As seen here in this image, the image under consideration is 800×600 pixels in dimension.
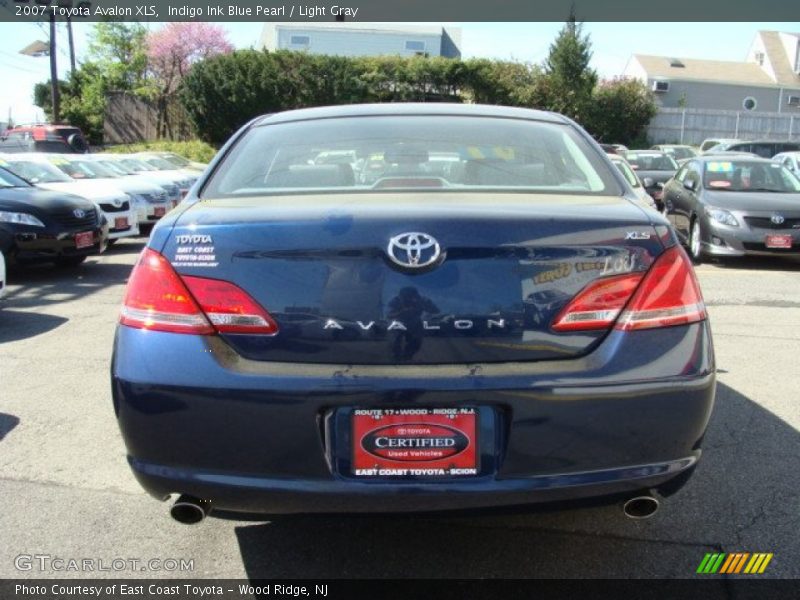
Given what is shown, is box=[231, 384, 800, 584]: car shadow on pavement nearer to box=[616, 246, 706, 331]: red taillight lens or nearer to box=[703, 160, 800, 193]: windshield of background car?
box=[616, 246, 706, 331]: red taillight lens

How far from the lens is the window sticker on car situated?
434 inches

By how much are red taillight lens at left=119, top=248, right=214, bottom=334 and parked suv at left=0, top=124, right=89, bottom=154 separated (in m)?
19.7

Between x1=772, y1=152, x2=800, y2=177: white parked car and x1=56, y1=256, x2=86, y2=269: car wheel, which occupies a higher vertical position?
x1=772, y1=152, x2=800, y2=177: white parked car

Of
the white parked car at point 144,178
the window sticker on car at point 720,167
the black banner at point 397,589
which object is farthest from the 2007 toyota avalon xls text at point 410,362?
the white parked car at point 144,178

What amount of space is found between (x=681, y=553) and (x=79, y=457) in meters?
2.75

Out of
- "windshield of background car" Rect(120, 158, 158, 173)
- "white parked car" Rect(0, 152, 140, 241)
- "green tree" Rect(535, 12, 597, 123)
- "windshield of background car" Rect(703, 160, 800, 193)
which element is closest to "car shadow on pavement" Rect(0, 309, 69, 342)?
"white parked car" Rect(0, 152, 140, 241)

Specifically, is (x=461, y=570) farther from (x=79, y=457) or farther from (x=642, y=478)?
(x=79, y=457)

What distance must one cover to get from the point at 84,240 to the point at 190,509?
25.5 feet

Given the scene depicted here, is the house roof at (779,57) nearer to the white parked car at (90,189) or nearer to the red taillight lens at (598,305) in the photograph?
the white parked car at (90,189)

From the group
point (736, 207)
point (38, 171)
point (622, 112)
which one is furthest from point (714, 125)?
point (38, 171)

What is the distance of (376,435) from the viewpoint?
7.34ft

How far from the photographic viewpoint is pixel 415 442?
2.25 m

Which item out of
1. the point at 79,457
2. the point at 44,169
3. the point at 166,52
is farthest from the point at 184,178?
the point at 166,52

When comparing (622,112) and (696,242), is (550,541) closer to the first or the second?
(696,242)
